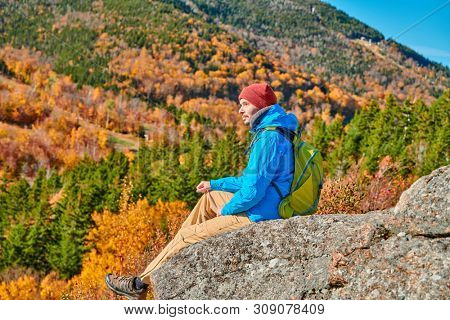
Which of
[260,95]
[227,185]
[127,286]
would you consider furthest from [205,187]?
[127,286]

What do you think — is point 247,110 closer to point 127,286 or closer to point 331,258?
point 331,258

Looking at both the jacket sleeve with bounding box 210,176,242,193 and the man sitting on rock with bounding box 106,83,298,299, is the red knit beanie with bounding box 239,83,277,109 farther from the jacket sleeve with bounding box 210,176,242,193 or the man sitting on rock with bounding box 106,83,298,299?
the jacket sleeve with bounding box 210,176,242,193

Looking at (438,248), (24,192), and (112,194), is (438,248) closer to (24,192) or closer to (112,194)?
(112,194)

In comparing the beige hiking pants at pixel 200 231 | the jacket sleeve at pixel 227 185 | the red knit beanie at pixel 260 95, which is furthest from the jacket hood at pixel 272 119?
the beige hiking pants at pixel 200 231

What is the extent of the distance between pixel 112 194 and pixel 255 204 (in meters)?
66.4

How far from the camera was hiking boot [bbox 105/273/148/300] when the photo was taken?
5.79 metres

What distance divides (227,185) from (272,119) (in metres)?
1.24

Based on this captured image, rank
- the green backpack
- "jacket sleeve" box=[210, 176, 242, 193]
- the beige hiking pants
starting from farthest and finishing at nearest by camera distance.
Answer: "jacket sleeve" box=[210, 176, 242, 193] < the beige hiking pants < the green backpack

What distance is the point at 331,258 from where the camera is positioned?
529 centimetres

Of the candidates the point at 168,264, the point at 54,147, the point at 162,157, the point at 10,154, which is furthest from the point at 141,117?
the point at 168,264

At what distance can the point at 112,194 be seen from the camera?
230 feet

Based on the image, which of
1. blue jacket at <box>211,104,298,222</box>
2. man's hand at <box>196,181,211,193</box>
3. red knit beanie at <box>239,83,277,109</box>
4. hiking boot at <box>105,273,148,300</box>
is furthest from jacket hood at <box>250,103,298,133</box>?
hiking boot at <box>105,273,148,300</box>

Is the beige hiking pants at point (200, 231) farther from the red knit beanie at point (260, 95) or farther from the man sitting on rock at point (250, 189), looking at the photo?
the red knit beanie at point (260, 95)

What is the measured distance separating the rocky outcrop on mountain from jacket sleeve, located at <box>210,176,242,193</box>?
1.88 feet
